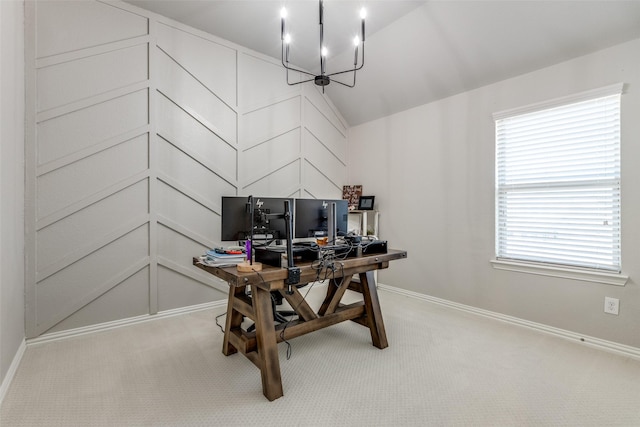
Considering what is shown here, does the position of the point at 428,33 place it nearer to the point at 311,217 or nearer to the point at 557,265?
the point at 311,217

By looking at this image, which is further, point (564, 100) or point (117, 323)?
point (117, 323)

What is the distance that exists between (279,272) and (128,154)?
2.01m

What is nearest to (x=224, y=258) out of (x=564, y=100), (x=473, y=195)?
(x=473, y=195)

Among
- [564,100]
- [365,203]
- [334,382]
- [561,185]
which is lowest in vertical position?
[334,382]

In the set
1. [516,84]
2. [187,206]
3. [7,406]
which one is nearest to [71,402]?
[7,406]

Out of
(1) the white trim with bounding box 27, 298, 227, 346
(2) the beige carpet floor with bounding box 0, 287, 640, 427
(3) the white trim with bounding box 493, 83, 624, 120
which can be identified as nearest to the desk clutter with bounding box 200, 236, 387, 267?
(2) the beige carpet floor with bounding box 0, 287, 640, 427

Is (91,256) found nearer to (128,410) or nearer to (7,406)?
(7,406)

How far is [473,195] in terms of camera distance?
3.10 m

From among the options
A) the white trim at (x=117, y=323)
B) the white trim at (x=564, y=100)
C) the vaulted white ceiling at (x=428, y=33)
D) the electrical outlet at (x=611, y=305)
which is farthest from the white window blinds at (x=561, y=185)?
the white trim at (x=117, y=323)

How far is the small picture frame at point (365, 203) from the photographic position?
13.3ft

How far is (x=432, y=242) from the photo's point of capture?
3.47 meters

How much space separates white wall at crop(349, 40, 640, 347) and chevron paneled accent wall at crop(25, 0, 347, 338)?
1.60m

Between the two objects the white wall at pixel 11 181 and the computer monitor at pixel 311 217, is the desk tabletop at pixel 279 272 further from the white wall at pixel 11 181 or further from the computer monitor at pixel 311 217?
the white wall at pixel 11 181

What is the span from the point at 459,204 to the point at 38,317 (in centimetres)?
398
